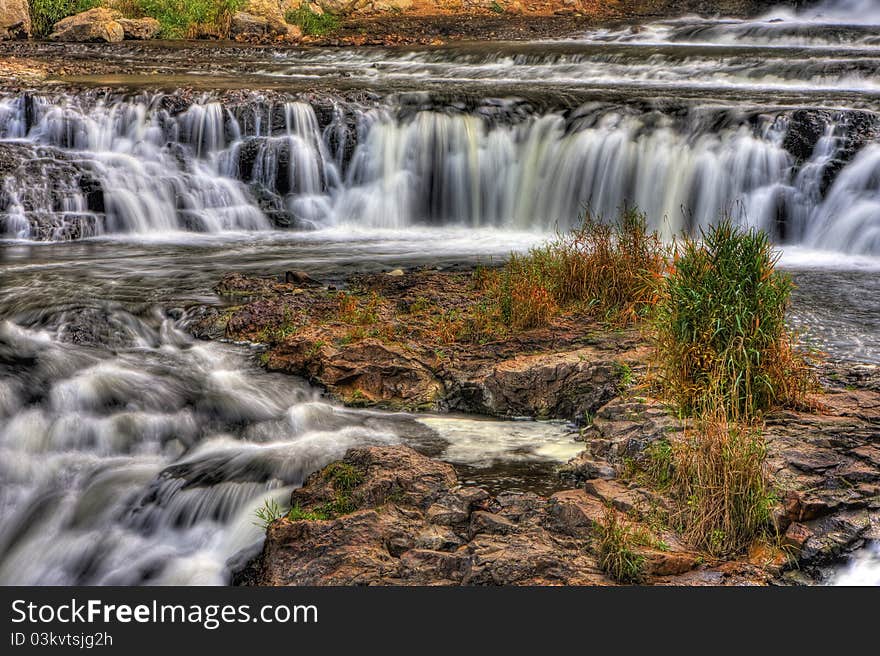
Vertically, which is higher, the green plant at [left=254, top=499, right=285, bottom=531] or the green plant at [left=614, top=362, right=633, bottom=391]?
the green plant at [left=614, top=362, right=633, bottom=391]

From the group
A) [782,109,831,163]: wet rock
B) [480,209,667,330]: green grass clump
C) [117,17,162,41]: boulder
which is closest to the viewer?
[480,209,667,330]: green grass clump

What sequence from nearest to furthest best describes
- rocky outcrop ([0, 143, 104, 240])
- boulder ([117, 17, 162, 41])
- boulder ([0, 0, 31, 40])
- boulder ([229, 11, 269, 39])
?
rocky outcrop ([0, 143, 104, 240]) → boulder ([0, 0, 31, 40]) → boulder ([117, 17, 162, 41]) → boulder ([229, 11, 269, 39])

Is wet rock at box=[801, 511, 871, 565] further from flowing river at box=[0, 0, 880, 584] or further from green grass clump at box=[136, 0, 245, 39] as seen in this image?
green grass clump at box=[136, 0, 245, 39]

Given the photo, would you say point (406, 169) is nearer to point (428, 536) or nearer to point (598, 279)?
point (598, 279)

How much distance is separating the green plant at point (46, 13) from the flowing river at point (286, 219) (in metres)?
6.30

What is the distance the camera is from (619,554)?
14.9ft

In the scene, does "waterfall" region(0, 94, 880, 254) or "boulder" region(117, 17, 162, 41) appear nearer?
"waterfall" region(0, 94, 880, 254)

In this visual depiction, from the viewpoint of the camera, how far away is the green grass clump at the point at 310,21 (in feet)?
82.4

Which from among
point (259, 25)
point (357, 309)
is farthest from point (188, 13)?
point (357, 309)

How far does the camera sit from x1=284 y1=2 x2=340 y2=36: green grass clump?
25.1m

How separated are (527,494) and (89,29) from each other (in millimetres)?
20808

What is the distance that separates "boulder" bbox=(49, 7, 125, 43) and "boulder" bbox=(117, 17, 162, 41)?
0.78 feet

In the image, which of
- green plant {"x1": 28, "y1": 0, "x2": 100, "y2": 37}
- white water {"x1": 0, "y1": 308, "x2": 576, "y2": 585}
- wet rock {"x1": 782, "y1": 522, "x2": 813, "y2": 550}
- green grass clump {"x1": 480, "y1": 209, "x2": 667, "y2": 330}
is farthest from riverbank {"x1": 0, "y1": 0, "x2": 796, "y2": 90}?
wet rock {"x1": 782, "y1": 522, "x2": 813, "y2": 550}

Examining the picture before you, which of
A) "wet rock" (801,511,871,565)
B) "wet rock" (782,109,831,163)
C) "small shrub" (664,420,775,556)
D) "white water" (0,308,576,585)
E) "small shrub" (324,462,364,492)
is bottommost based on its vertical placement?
"white water" (0,308,576,585)
